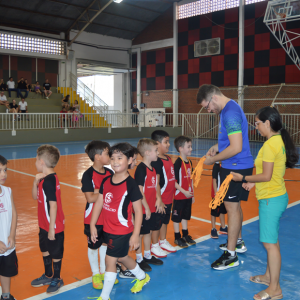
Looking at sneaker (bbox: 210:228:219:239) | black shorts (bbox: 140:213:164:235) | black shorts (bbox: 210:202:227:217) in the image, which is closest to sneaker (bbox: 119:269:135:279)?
black shorts (bbox: 140:213:164:235)

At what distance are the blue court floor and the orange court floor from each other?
375 mm

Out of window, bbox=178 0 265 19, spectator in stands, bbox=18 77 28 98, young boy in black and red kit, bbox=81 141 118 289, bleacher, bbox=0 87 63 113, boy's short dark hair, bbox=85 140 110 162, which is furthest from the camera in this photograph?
window, bbox=178 0 265 19

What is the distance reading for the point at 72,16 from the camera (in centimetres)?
2177

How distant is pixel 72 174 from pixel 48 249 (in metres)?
5.53

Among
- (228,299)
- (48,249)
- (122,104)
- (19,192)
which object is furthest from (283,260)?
(122,104)

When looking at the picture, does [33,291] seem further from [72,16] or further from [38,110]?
[72,16]

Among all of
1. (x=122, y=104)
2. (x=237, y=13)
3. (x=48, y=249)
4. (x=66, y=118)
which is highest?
(x=237, y=13)

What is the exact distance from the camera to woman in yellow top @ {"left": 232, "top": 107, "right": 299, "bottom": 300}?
8.45 feet

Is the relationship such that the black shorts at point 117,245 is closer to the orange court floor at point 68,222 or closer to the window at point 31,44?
the orange court floor at point 68,222

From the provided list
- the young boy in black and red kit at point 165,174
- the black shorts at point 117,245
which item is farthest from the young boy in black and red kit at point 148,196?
the black shorts at point 117,245

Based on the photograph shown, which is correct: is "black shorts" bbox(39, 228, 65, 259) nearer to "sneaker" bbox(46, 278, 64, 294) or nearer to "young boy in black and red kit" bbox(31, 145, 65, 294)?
"young boy in black and red kit" bbox(31, 145, 65, 294)

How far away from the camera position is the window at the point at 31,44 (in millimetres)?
20553

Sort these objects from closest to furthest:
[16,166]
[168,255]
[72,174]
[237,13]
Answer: [168,255], [72,174], [16,166], [237,13]

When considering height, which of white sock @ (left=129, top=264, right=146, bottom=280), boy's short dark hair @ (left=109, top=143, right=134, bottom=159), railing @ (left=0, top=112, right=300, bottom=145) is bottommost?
white sock @ (left=129, top=264, right=146, bottom=280)
